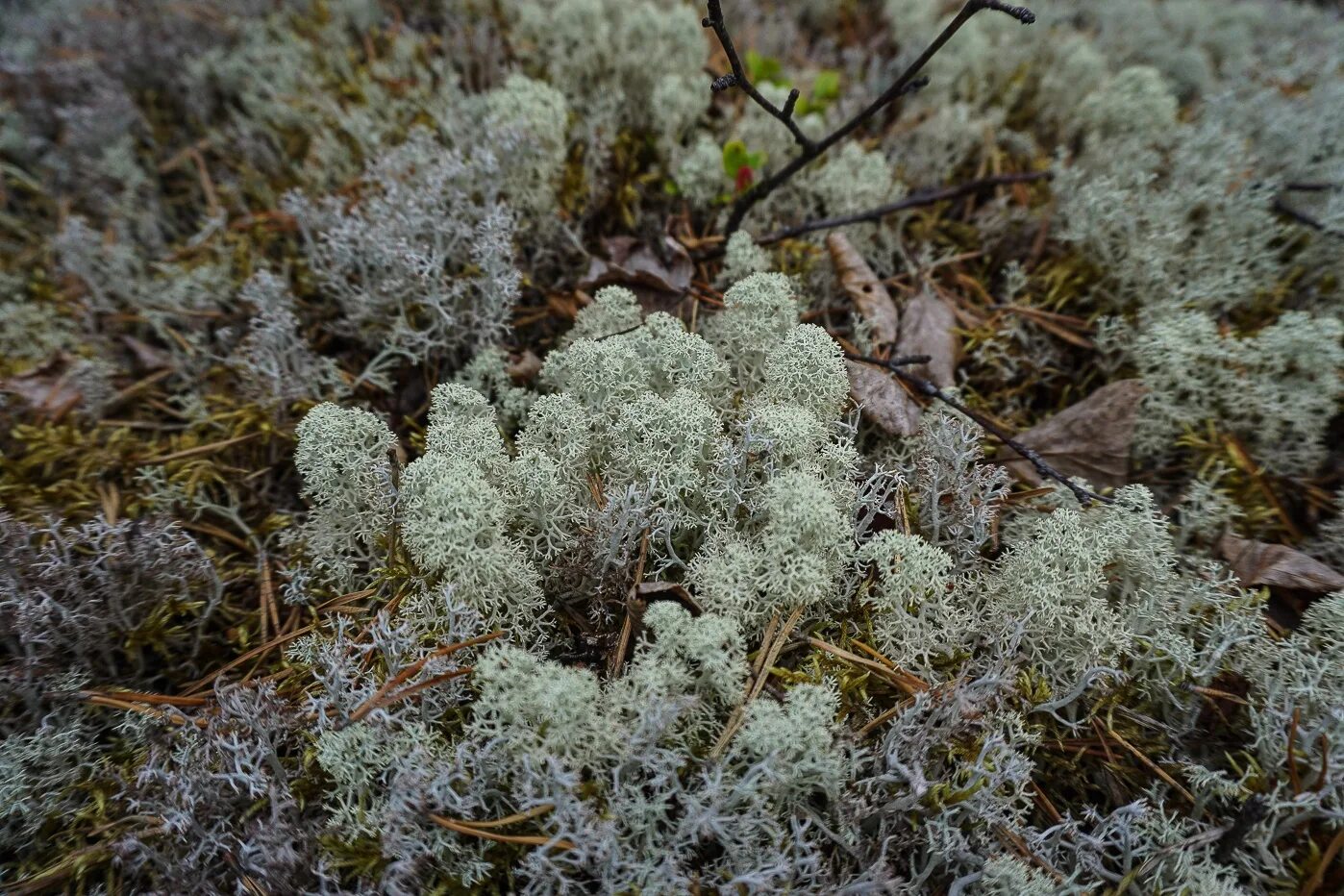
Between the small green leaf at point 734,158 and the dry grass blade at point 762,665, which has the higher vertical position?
the small green leaf at point 734,158

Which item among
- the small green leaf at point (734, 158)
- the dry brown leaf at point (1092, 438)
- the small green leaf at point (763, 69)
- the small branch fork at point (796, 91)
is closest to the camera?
the small branch fork at point (796, 91)

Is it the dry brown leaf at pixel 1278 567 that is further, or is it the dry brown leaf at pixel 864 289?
the dry brown leaf at pixel 864 289

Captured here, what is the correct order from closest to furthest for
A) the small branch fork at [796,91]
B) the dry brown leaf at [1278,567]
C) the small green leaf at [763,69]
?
the dry brown leaf at [1278,567], the small branch fork at [796,91], the small green leaf at [763,69]

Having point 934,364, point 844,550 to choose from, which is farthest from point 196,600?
point 934,364

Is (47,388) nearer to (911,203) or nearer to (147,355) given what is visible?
(147,355)

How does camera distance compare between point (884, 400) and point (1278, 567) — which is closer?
point (1278, 567)

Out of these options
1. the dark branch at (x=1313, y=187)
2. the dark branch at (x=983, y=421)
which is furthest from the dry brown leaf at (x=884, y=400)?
the dark branch at (x=1313, y=187)

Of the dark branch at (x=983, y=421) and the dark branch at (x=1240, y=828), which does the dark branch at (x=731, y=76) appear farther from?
the dark branch at (x=1240, y=828)

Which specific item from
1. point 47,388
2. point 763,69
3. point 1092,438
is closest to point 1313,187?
point 1092,438
